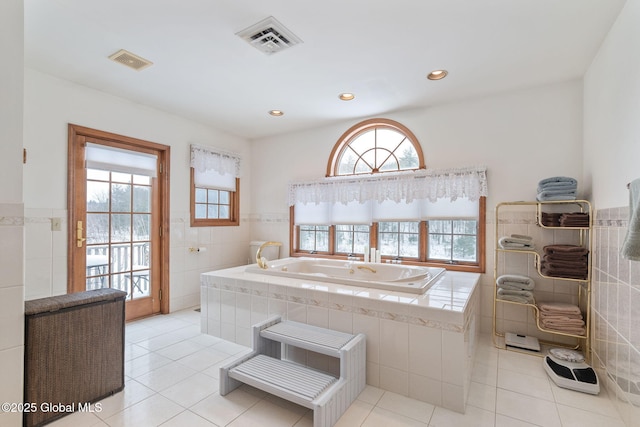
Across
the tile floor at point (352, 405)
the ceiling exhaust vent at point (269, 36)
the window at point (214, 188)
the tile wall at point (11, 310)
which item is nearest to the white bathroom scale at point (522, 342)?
the tile floor at point (352, 405)

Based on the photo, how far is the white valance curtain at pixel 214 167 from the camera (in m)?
3.69

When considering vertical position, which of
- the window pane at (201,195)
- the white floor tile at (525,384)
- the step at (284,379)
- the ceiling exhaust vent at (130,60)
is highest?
the ceiling exhaust vent at (130,60)

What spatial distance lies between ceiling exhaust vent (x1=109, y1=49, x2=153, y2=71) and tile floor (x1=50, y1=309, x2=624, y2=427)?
7.52 feet

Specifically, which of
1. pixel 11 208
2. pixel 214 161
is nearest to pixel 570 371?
pixel 11 208

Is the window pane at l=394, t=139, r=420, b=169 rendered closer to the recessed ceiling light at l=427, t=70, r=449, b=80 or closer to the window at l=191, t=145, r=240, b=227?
the recessed ceiling light at l=427, t=70, r=449, b=80

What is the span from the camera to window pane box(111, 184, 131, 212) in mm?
3010

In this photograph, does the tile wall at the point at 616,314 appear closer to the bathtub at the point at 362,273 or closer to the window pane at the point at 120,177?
the bathtub at the point at 362,273

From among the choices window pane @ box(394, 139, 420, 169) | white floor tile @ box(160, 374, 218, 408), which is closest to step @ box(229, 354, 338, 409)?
white floor tile @ box(160, 374, 218, 408)

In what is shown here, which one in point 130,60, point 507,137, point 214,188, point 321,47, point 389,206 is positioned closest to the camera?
point 321,47

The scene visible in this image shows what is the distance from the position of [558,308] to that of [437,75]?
2.12 meters

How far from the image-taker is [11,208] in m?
1.46

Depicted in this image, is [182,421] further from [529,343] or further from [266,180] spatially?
[266,180]

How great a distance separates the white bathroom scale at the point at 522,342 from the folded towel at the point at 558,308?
1.01 feet

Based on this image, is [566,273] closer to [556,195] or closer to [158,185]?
[556,195]
